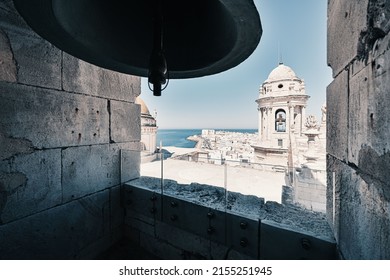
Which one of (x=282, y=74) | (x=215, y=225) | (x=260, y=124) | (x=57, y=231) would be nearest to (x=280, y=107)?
(x=260, y=124)

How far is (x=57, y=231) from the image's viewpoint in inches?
80.9

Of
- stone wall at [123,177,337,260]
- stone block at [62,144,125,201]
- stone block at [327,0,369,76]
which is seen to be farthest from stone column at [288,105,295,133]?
stone block at [62,144,125,201]

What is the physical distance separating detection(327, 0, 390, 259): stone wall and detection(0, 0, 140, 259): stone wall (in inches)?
95.8

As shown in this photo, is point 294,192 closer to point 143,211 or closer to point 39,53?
point 143,211

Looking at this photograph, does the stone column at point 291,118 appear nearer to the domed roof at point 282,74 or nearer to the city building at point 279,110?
the city building at point 279,110

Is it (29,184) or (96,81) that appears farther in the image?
(96,81)

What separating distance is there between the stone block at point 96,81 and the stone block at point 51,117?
11 cm

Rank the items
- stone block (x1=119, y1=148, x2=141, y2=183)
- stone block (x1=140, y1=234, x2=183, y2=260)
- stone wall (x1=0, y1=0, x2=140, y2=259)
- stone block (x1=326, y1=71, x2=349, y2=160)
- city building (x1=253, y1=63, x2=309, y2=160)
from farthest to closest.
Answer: city building (x1=253, y1=63, x2=309, y2=160) < stone block (x1=119, y1=148, x2=141, y2=183) < stone block (x1=140, y1=234, x2=183, y2=260) < stone wall (x1=0, y1=0, x2=140, y2=259) < stone block (x1=326, y1=71, x2=349, y2=160)

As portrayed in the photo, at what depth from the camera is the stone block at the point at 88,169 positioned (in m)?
2.12

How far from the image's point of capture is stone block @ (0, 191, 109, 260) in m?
1.77

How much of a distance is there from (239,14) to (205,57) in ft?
1.57

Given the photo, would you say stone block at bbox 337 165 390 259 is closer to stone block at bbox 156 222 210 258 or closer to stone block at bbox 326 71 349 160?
stone block at bbox 326 71 349 160

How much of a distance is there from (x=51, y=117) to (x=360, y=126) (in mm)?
2511

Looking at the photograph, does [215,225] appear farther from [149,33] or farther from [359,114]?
[149,33]
